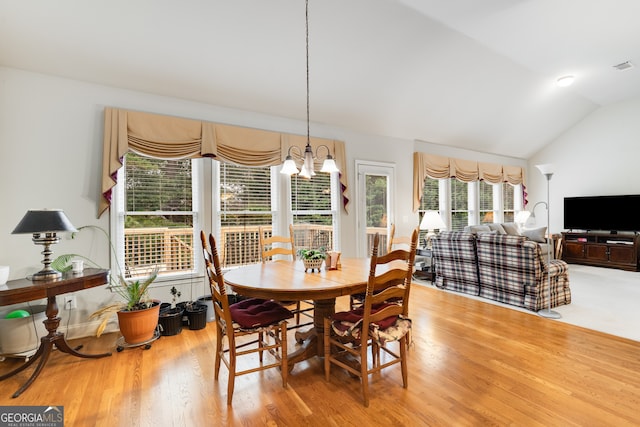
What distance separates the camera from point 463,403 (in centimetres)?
202

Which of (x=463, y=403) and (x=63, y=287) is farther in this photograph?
(x=63, y=287)

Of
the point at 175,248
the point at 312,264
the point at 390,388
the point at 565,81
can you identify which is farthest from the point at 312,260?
the point at 565,81

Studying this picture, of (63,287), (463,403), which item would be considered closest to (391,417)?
(463,403)

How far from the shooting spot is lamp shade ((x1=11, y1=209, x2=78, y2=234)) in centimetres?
233

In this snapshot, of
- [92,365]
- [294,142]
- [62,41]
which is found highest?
[62,41]

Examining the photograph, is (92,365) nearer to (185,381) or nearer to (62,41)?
(185,381)

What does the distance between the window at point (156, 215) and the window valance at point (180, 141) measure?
21cm

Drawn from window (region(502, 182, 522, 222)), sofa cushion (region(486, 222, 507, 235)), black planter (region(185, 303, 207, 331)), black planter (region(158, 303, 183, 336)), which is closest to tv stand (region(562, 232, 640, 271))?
window (region(502, 182, 522, 222))

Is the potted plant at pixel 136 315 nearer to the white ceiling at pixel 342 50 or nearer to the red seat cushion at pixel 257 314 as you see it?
the red seat cushion at pixel 257 314

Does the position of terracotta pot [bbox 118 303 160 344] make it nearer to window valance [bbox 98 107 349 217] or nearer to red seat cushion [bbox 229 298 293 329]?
red seat cushion [bbox 229 298 293 329]

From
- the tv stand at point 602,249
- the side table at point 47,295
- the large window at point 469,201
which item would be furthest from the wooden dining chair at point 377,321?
the tv stand at point 602,249

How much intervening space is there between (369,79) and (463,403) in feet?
12.4

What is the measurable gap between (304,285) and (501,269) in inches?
124

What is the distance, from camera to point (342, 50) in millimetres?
3674
